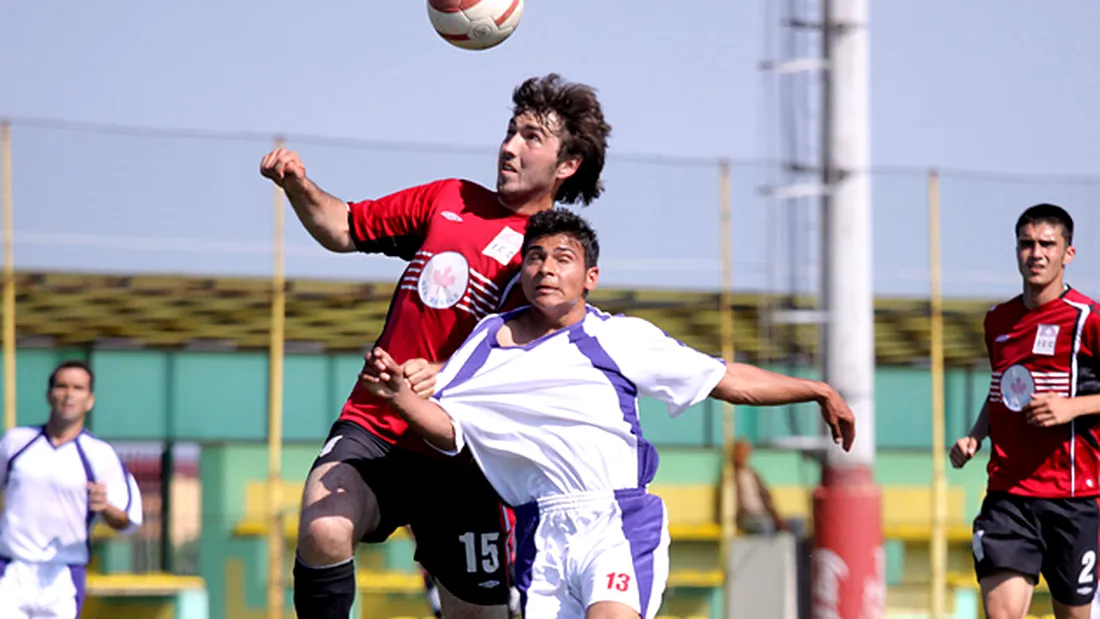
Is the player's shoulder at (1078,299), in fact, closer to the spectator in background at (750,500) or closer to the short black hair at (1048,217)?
the short black hair at (1048,217)

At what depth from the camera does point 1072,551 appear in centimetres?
680

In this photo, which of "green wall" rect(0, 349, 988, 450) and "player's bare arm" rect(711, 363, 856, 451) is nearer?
"player's bare arm" rect(711, 363, 856, 451)

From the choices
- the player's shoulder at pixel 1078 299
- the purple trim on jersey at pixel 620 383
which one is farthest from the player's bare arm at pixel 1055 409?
the purple trim on jersey at pixel 620 383

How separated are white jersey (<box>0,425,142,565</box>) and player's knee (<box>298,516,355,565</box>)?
3643mm

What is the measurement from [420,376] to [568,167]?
3.47ft

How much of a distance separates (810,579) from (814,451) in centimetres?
68

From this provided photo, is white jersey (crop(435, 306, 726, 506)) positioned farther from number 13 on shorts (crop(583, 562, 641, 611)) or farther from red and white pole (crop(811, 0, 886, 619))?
red and white pole (crop(811, 0, 886, 619))

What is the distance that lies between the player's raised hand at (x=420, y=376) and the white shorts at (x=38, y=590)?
4297 millimetres

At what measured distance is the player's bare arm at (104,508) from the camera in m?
8.17

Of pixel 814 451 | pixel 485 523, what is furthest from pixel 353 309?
pixel 485 523

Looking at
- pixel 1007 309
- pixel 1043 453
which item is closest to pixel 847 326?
pixel 1007 309

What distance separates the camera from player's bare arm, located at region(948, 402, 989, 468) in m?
6.73

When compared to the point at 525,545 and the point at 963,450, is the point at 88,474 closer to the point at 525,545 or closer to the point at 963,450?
the point at 525,545

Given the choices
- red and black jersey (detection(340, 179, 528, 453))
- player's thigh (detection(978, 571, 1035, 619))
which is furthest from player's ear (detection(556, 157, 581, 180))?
player's thigh (detection(978, 571, 1035, 619))
